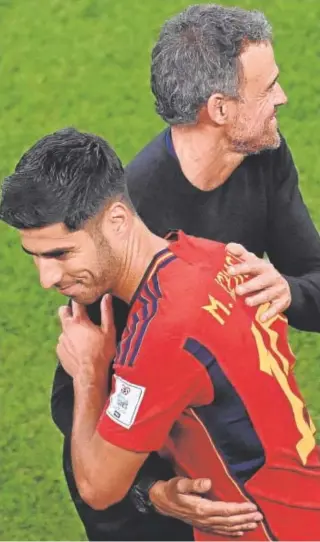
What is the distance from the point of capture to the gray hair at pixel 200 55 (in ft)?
13.4

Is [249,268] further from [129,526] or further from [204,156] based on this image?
[129,526]

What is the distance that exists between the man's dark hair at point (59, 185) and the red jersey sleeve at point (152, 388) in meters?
0.37

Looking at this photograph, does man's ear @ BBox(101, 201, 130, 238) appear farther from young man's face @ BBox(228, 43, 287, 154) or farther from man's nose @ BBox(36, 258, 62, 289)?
young man's face @ BBox(228, 43, 287, 154)

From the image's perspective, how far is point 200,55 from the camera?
4113 mm

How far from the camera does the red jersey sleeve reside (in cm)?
329

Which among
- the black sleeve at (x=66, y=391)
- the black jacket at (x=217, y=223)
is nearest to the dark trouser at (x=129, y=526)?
the black jacket at (x=217, y=223)

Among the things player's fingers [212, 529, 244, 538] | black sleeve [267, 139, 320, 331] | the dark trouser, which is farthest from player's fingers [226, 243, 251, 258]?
the dark trouser

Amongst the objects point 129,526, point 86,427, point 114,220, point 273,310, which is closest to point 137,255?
point 114,220

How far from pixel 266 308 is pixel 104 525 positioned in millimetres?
1131

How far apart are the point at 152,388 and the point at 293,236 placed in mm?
1163

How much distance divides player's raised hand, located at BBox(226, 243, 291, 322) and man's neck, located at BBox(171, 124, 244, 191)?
0.51m

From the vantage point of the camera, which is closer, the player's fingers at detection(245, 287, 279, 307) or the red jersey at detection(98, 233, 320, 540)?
the red jersey at detection(98, 233, 320, 540)

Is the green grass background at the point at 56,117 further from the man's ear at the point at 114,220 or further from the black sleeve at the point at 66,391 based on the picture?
the man's ear at the point at 114,220

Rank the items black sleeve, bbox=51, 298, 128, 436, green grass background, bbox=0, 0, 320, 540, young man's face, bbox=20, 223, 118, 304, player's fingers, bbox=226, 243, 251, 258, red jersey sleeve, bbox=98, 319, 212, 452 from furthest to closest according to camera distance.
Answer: green grass background, bbox=0, 0, 320, 540, black sleeve, bbox=51, 298, 128, 436, player's fingers, bbox=226, 243, 251, 258, young man's face, bbox=20, 223, 118, 304, red jersey sleeve, bbox=98, 319, 212, 452
